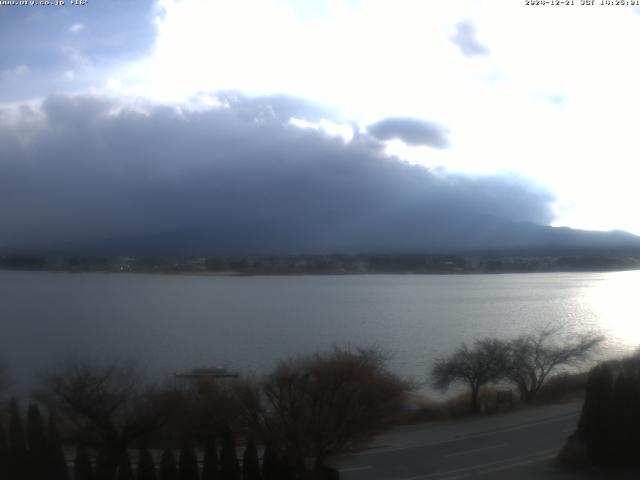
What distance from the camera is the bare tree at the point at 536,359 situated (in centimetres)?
1623

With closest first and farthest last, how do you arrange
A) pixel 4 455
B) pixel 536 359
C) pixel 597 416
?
pixel 4 455, pixel 597 416, pixel 536 359

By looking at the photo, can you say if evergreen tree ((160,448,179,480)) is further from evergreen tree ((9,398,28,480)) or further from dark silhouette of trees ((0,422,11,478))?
dark silhouette of trees ((0,422,11,478))

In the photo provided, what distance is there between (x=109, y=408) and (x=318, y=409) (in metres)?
2.53

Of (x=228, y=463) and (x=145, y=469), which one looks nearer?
(x=145, y=469)

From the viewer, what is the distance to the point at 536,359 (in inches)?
671

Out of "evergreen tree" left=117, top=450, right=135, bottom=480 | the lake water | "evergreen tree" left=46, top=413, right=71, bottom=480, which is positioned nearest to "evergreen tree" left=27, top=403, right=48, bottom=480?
"evergreen tree" left=46, top=413, right=71, bottom=480

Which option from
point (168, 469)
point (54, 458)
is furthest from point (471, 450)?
point (54, 458)

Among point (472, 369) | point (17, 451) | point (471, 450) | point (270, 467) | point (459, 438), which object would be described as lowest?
point (459, 438)

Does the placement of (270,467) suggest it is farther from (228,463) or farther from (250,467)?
Answer: (228,463)

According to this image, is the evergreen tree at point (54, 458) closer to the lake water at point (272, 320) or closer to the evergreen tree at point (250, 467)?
the evergreen tree at point (250, 467)

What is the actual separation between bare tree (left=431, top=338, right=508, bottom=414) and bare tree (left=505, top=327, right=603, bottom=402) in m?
0.34

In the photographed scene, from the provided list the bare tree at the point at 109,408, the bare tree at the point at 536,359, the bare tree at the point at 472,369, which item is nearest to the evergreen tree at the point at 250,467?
the bare tree at the point at 109,408

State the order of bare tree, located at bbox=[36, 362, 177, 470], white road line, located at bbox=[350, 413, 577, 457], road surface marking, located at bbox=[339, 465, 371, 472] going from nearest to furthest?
bare tree, located at bbox=[36, 362, 177, 470], road surface marking, located at bbox=[339, 465, 371, 472], white road line, located at bbox=[350, 413, 577, 457]

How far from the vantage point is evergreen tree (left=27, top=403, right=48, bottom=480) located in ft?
21.5
